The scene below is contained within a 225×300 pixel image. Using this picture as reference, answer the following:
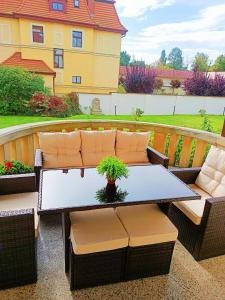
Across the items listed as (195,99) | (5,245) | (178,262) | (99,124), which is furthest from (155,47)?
(5,245)

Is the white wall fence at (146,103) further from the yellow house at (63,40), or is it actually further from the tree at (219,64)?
the tree at (219,64)

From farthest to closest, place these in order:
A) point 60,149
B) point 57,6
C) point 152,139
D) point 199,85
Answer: point 57,6 < point 199,85 < point 152,139 < point 60,149

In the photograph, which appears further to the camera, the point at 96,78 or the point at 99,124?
the point at 96,78

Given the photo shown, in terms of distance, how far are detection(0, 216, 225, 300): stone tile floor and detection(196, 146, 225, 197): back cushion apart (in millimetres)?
630

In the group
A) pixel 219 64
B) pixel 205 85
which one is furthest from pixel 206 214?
pixel 219 64

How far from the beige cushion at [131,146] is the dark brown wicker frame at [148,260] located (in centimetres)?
144

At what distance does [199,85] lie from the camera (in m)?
8.45

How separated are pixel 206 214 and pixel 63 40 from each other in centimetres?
1079

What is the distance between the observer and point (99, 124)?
339cm

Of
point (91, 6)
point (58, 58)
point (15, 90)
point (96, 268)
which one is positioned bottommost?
point (96, 268)

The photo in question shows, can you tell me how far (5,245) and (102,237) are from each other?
0.64 metres

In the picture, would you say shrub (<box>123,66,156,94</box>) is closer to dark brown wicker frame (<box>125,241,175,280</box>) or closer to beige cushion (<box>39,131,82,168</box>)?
beige cushion (<box>39,131,82,168</box>)

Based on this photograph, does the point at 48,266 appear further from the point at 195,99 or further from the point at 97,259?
the point at 195,99

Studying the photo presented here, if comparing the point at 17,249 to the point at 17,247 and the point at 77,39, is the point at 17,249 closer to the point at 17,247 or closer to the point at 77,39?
the point at 17,247
